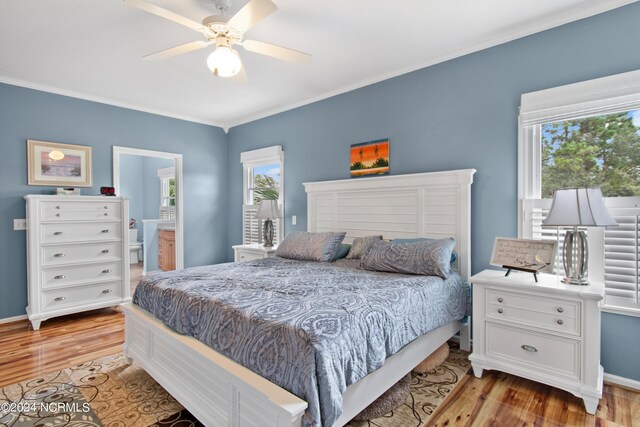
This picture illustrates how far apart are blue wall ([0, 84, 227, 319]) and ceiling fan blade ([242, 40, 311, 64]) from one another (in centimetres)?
300

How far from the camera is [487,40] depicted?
2830 mm

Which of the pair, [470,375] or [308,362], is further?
[470,375]

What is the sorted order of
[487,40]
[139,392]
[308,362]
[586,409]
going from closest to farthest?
1. [308,362]
2. [586,409]
3. [139,392]
4. [487,40]

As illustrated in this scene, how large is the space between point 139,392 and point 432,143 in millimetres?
3129

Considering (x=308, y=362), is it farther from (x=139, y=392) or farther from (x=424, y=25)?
(x=424, y=25)

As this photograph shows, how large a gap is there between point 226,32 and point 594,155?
Result: 107 inches

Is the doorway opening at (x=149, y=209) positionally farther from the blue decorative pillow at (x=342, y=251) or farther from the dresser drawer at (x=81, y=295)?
the blue decorative pillow at (x=342, y=251)

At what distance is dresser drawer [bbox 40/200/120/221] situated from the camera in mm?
3526

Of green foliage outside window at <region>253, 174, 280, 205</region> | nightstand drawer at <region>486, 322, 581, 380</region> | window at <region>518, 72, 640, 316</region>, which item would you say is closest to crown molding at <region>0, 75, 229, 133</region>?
green foliage outside window at <region>253, 174, 280, 205</region>

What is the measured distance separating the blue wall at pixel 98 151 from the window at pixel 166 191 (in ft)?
7.14

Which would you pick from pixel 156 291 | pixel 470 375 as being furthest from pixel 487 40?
pixel 156 291

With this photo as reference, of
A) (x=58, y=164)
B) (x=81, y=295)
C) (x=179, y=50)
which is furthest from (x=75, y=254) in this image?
(x=179, y=50)

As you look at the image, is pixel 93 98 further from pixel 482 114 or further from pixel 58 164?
pixel 482 114

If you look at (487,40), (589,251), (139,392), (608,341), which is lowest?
(139,392)
